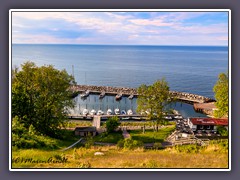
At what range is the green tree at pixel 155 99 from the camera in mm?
14422

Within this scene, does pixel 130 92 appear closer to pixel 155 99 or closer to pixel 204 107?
pixel 204 107

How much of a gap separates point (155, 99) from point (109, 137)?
3982 mm

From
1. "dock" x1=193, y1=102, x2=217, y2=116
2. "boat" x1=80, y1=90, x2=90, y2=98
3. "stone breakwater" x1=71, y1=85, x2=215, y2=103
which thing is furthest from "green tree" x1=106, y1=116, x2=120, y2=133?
"stone breakwater" x1=71, y1=85, x2=215, y2=103

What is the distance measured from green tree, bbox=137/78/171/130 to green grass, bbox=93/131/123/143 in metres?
2.46

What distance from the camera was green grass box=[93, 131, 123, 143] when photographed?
10.9 meters

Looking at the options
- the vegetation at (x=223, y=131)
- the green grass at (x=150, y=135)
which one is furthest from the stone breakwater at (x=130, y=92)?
the vegetation at (x=223, y=131)

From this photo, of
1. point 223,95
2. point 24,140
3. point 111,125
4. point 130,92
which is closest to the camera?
point 24,140

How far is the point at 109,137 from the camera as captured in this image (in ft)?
37.7

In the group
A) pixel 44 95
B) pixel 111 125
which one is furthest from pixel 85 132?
pixel 44 95

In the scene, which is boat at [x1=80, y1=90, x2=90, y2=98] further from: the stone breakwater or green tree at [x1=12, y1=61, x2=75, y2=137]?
green tree at [x1=12, y1=61, x2=75, y2=137]

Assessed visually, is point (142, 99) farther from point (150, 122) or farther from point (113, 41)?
point (113, 41)

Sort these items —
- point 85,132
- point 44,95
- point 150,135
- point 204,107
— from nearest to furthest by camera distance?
point 44,95, point 85,132, point 150,135, point 204,107
